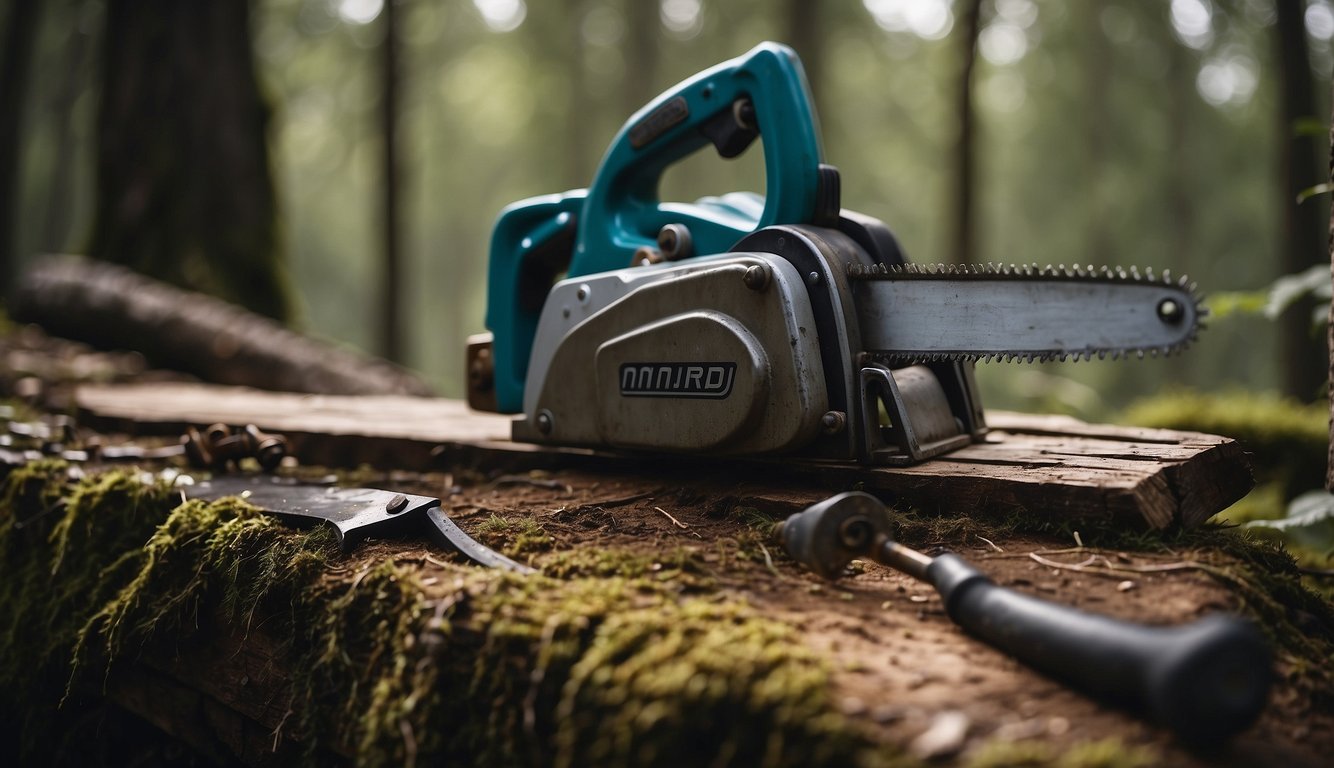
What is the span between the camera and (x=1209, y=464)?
1994 millimetres

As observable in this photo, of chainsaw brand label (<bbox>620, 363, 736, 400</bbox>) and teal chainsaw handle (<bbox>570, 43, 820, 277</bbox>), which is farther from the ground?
teal chainsaw handle (<bbox>570, 43, 820, 277</bbox>)

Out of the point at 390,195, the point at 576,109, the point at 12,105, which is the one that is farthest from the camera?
the point at 576,109

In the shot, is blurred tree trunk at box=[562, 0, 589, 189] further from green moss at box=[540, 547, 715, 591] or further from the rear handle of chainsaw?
the rear handle of chainsaw

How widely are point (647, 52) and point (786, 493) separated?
639 inches

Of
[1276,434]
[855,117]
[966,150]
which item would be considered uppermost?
[855,117]

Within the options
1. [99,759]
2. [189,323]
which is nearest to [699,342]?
[99,759]

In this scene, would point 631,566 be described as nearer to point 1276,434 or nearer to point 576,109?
point 1276,434

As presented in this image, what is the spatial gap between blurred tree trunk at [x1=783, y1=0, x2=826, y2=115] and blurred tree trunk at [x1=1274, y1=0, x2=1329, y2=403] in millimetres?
4514

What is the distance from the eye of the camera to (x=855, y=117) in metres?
18.3

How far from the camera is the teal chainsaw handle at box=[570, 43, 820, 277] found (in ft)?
7.11

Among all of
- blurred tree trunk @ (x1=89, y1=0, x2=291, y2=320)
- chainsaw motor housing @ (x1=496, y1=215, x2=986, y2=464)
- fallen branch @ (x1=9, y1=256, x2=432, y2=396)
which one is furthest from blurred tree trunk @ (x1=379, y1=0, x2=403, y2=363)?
chainsaw motor housing @ (x1=496, y1=215, x2=986, y2=464)

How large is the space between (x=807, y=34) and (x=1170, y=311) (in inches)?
358

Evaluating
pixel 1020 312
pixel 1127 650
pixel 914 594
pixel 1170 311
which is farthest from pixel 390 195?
pixel 1127 650

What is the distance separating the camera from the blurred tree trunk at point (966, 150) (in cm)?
701
